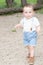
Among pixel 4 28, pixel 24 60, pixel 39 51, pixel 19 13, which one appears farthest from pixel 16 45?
pixel 19 13

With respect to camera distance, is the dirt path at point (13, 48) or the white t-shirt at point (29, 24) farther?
the dirt path at point (13, 48)

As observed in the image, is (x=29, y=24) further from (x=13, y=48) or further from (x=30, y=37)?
(x=13, y=48)

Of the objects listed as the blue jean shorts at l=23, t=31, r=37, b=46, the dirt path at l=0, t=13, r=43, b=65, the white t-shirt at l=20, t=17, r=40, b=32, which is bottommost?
the dirt path at l=0, t=13, r=43, b=65

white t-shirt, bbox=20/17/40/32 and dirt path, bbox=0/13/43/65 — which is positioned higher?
white t-shirt, bbox=20/17/40/32

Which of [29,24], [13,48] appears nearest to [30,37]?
[29,24]

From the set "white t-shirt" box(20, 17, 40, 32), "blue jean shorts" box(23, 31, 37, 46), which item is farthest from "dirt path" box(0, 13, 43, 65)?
"white t-shirt" box(20, 17, 40, 32)

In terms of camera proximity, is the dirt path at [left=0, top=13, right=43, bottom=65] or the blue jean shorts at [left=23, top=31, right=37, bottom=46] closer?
the blue jean shorts at [left=23, top=31, right=37, bottom=46]

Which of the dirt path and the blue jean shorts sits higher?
the blue jean shorts

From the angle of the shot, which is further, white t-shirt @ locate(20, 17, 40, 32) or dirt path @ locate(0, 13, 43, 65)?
dirt path @ locate(0, 13, 43, 65)

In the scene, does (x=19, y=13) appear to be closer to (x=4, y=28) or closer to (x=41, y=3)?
(x=41, y=3)

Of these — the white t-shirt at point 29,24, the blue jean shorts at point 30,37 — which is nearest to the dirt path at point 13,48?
the blue jean shorts at point 30,37

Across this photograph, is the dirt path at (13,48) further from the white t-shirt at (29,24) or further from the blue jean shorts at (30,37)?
the white t-shirt at (29,24)

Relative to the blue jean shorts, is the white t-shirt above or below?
above

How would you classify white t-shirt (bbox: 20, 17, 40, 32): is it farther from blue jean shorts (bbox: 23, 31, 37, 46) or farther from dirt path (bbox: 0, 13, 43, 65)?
dirt path (bbox: 0, 13, 43, 65)
